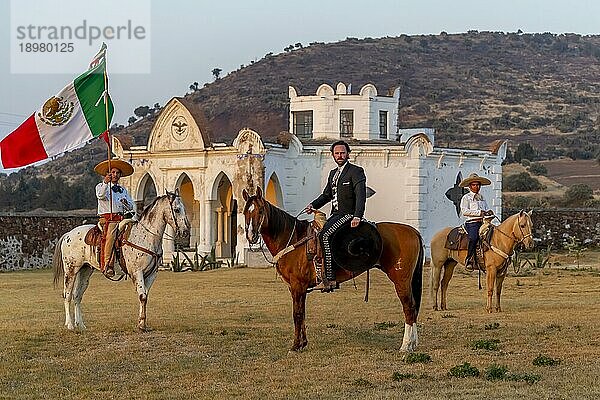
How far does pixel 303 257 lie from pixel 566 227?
105 feet

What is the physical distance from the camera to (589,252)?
132ft

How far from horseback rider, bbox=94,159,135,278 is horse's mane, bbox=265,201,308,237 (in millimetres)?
3005

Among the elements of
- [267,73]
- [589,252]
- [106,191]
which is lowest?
[589,252]

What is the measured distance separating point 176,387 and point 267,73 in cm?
8388

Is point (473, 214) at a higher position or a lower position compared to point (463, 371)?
higher

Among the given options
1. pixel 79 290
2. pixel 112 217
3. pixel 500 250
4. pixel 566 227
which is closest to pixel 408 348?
pixel 112 217

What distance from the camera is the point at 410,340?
12461 millimetres

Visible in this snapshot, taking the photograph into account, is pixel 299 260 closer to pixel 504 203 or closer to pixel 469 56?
pixel 504 203

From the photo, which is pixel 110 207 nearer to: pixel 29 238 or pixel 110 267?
pixel 110 267

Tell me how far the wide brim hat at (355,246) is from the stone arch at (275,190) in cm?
1946

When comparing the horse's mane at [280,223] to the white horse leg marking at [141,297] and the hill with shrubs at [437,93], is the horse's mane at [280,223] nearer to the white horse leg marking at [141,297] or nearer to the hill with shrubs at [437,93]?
the white horse leg marking at [141,297]

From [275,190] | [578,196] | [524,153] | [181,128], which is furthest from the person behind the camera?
[524,153]

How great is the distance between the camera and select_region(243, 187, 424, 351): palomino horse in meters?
12.4

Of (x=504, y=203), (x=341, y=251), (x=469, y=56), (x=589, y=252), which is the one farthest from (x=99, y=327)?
(x=469, y=56)
